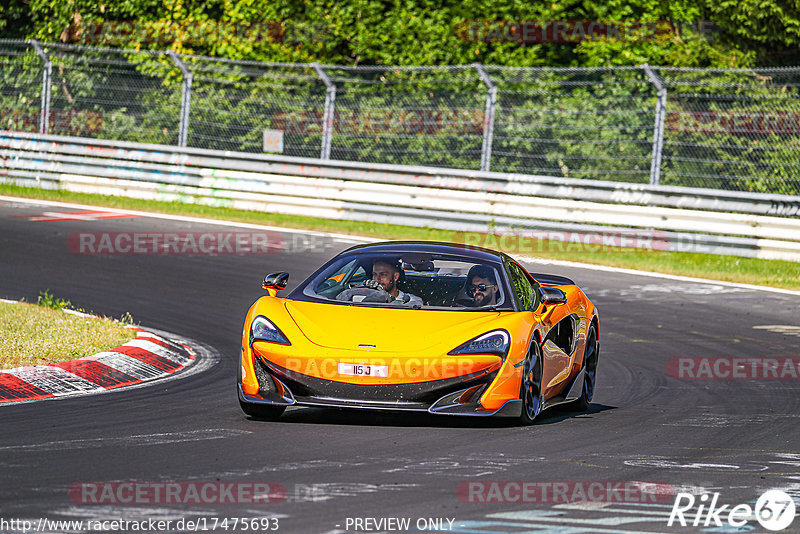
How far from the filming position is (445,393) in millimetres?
7953

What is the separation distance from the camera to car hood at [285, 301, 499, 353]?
805 cm

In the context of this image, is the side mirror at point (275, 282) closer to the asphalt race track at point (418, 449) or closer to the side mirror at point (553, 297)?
the asphalt race track at point (418, 449)

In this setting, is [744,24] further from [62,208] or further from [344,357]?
[344,357]

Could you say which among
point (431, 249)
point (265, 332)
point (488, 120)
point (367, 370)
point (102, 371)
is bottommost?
point (102, 371)

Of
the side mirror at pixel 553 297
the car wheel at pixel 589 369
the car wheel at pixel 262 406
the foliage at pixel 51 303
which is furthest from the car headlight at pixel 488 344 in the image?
the foliage at pixel 51 303

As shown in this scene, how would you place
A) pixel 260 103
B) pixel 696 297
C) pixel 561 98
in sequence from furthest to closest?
pixel 260 103 < pixel 561 98 < pixel 696 297

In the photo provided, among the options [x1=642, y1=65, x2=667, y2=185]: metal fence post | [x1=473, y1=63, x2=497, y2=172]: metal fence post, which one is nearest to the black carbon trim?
[x1=642, y1=65, x2=667, y2=185]: metal fence post

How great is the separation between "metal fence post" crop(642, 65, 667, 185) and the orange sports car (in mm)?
10275

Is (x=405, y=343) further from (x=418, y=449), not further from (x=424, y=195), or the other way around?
(x=424, y=195)

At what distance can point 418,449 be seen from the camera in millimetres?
7285

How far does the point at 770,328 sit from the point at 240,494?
925 centimetres

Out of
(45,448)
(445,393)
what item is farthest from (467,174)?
(45,448)

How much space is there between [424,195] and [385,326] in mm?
12903

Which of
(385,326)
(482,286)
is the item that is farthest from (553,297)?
(385,326)
